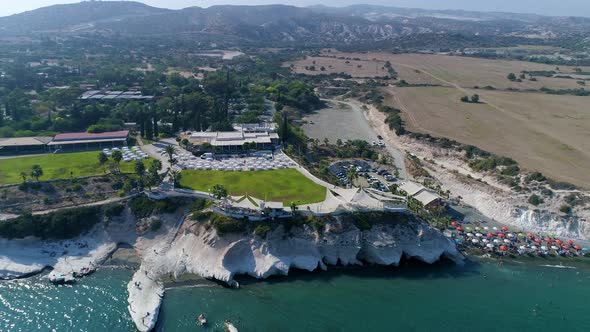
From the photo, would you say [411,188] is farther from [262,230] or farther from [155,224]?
[155,224]

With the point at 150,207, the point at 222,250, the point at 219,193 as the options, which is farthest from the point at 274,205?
the point at 150,207

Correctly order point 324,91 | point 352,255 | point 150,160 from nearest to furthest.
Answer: point 352,255
point 150,160
point 324,91

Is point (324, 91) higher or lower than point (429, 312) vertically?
higher

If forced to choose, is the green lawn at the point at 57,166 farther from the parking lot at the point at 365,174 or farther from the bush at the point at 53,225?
the parking lot at the point at 365,174

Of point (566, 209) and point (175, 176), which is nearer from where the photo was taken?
point (566, 209)

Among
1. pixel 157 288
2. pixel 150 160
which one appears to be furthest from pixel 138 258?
pixel 150 160

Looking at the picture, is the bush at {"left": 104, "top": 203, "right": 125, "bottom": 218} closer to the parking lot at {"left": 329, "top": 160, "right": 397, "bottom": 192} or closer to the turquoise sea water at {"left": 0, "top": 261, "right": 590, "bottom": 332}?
the turquoise sea water at {"left": 0, "top": 261, "right": 590, "bottom": 332}

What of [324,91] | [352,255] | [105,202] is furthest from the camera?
[324,91]

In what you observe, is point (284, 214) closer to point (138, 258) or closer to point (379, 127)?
point (138, 258)
